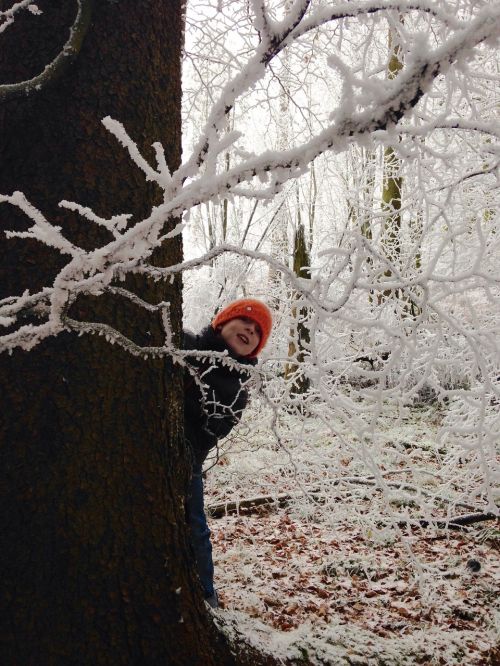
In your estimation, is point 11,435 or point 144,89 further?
point 144,89

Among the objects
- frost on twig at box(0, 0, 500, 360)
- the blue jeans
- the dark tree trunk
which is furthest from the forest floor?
frost on twig at box(0, 0, 500, 360)

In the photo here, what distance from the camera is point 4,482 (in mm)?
1398

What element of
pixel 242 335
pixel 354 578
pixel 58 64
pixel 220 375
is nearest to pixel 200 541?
pixel 220 375

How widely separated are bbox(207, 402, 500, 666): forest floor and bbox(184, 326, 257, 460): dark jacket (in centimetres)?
41

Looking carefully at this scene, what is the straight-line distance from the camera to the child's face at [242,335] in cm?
277

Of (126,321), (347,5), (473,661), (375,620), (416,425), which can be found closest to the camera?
(347,5)

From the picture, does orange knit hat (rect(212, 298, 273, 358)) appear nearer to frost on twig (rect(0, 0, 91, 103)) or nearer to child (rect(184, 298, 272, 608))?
child (rect(184, 298, 272, 608))

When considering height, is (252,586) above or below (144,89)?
below

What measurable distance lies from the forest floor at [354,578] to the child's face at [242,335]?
2.06 feet

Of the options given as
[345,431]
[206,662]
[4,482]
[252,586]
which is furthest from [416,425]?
[4,482]

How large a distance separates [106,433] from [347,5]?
130cm

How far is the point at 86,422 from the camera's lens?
4.78 ft

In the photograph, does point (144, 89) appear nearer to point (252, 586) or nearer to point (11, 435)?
point (11, 435)

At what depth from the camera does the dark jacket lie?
2.40 meters
